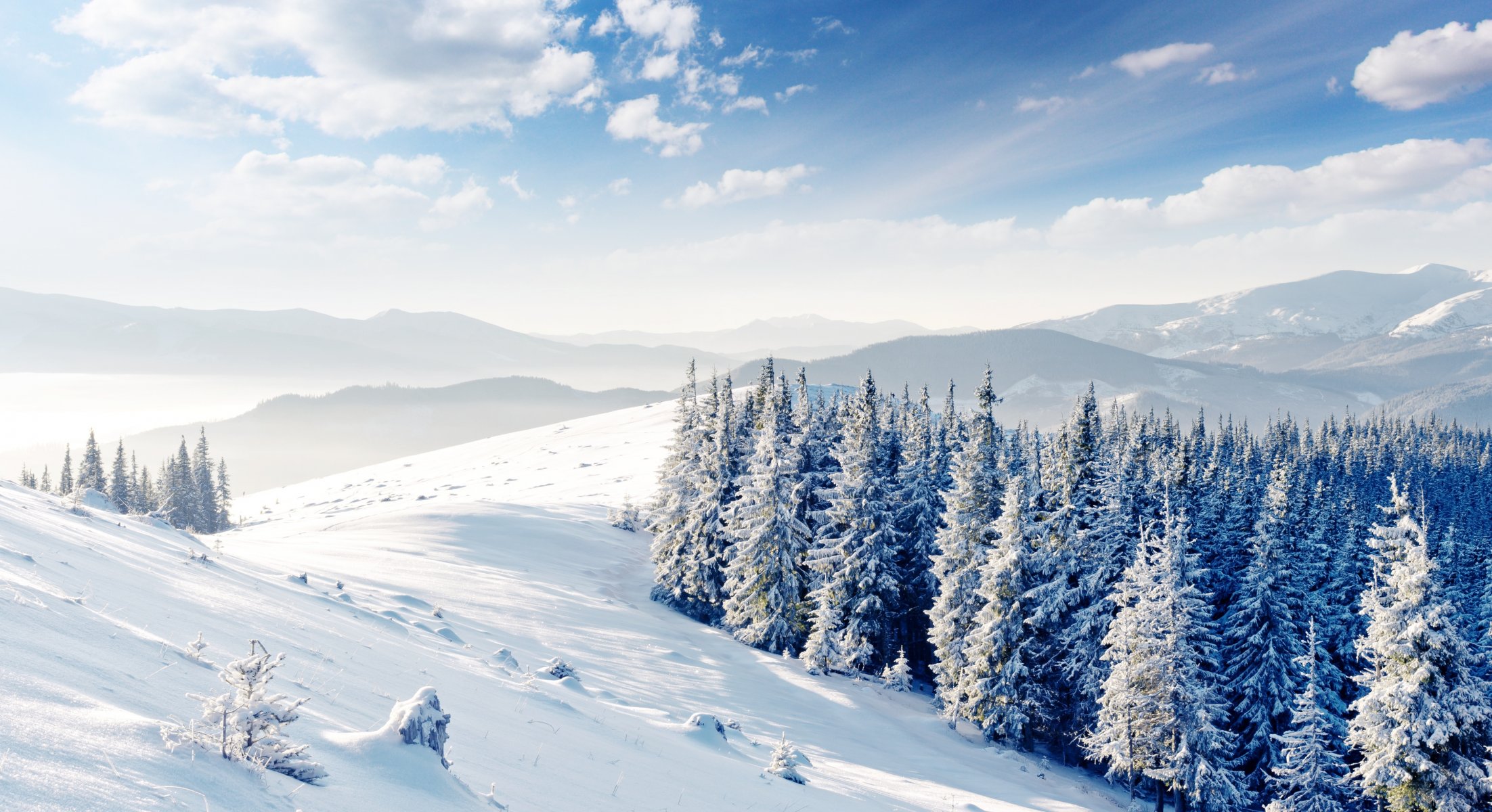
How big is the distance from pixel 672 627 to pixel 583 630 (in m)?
6.95

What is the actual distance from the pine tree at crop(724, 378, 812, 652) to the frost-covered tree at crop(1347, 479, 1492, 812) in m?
21.1

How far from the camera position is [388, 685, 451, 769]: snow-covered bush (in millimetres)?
6379

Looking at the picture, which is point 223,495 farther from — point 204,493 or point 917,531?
point 917,531

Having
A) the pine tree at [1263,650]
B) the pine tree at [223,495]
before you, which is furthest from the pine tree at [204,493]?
the pine tree at [1263,650]

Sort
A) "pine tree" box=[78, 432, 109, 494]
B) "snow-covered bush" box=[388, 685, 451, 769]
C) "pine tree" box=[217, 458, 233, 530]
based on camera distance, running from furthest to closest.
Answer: "pine tree" box=[217, 458, 233, 530], "pine tree" box=[78, 432, 109, 494], "snow-covered bush" box=[388, 685, 451, 769]

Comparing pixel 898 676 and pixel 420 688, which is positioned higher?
pixel 420 688

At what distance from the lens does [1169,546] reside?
80.0 ft

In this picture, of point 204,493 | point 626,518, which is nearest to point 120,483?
point 204,493

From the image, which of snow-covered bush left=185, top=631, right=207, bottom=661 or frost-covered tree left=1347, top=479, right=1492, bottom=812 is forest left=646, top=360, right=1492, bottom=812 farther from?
snow-covered bush left=185, top=631, right=207, bottom=661

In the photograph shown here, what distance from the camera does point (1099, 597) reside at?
29.4m

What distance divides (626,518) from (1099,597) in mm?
39270

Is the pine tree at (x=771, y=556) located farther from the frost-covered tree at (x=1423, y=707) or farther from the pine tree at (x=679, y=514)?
the frost-covered tree at (x=1423, y=707)

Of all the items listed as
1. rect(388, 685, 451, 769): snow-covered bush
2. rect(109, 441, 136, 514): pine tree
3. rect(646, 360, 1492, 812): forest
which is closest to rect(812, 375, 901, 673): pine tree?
rect(646, 360, 1492, 812): forest

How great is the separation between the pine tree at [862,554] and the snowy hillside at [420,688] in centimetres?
311
